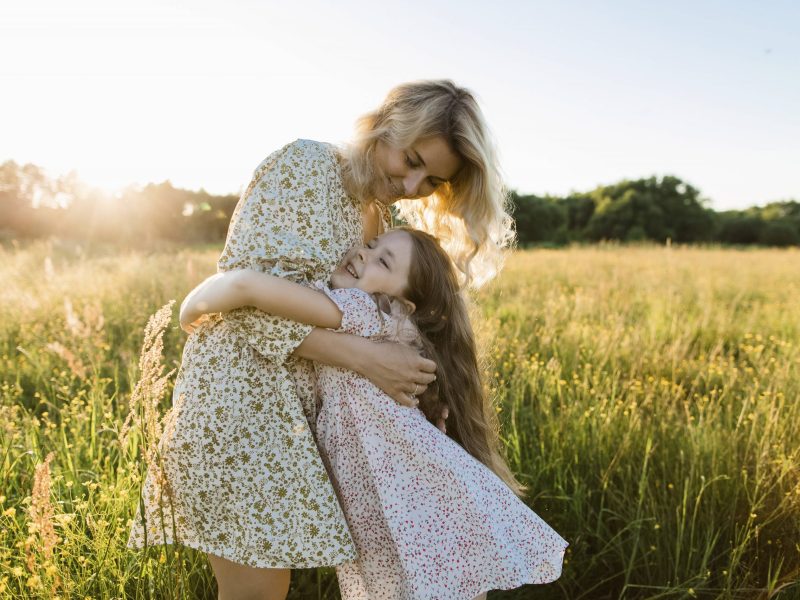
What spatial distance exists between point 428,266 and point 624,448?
4.89 ft

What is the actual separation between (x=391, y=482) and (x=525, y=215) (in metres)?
42.5

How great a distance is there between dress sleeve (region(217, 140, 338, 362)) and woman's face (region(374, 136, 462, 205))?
291 mm

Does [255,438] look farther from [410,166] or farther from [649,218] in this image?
[649,218]

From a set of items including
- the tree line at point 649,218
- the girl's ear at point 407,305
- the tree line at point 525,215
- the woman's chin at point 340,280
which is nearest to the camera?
the woman's chin at point 340,280

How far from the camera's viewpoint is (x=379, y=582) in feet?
5.68

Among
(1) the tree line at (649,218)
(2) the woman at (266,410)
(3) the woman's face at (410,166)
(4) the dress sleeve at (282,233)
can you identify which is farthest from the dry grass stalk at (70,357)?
(1) the tree line at (649,218)

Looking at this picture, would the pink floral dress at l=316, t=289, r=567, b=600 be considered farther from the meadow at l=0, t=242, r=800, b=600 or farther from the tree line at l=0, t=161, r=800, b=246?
the tree line at l=0, t=161, r=800, b=246

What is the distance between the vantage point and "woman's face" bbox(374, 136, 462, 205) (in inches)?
80.4

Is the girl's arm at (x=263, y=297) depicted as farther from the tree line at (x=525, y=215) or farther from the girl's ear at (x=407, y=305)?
the tree line at (x=525, y=215)

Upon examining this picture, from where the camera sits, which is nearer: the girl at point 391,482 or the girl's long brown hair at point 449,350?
the girl at point 391,482

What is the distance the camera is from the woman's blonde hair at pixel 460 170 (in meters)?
2.00

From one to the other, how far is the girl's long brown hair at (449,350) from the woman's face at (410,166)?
18cm

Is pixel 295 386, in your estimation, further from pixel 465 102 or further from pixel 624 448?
pixel 624 448

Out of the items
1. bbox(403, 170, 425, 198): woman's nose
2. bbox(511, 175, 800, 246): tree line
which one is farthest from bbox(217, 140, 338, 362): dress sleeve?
bbox(511, 175, 800, 246): tree line
